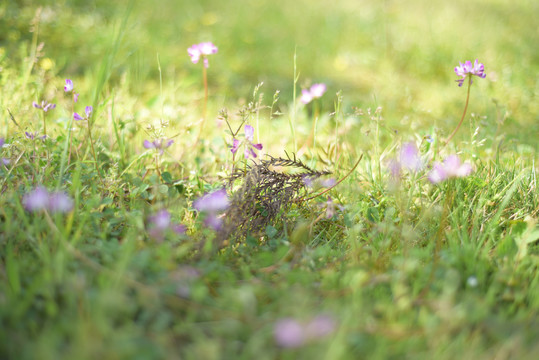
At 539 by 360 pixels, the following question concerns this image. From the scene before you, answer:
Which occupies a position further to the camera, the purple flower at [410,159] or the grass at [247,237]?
the purple flower at [410,159]

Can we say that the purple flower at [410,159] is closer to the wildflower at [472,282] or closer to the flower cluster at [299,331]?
the wildflower at [472,282]

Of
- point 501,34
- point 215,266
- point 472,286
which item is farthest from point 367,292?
point 501,34

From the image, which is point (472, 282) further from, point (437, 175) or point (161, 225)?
point (161, 225)

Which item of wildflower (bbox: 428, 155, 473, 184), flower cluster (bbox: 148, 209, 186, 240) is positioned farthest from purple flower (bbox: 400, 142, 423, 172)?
flower cluster (bbox: 148, 209, 186, 240)

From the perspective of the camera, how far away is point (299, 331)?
99cm

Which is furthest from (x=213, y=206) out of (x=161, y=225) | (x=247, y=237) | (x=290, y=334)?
(x=290, y=334)

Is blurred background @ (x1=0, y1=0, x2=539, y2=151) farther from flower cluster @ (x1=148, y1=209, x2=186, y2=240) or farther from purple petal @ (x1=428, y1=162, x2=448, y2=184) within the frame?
flower cluster @ (x1=148, y1=209, x2=186, y2=240)

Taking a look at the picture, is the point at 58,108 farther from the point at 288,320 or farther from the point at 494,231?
the point at 494,231

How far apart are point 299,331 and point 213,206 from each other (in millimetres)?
708

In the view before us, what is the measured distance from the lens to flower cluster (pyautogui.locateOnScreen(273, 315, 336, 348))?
0.99 m

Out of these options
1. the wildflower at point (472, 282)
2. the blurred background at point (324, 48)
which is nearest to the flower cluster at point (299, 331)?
the wildflower at point (472, 282)

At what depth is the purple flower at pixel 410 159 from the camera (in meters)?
1.77

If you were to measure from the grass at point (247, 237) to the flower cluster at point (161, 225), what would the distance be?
2 centimetres

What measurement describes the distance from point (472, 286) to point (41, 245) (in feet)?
4.08
